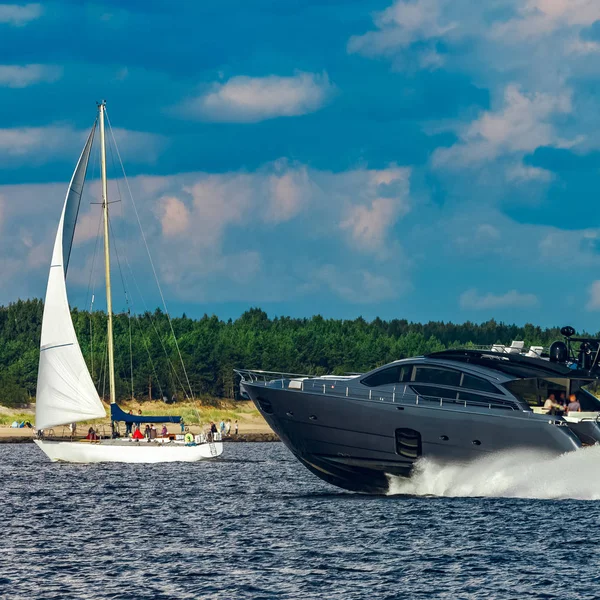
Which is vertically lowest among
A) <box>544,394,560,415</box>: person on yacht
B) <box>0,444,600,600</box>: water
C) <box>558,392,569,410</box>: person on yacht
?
<box>0,444,600,600</box>: water

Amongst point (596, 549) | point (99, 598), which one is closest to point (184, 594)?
point (99, 598)

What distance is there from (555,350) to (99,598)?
20.5 meters

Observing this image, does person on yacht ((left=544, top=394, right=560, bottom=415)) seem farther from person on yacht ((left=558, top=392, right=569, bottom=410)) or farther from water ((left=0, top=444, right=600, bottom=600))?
water ((left=0, top=444, right=600, bottom=600))

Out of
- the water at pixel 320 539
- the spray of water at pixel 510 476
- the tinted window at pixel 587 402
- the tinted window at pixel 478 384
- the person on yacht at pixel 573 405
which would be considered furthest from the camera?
the tinted window at pixel 587 402

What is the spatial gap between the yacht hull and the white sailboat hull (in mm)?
23960

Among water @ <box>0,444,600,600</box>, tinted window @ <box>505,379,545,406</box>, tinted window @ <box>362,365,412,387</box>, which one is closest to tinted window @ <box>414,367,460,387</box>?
tinted window @ <box>362,365,412,387</box>

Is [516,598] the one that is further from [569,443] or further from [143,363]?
[143,363]

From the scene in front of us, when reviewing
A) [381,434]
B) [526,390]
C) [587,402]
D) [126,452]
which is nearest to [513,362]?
[526,390]

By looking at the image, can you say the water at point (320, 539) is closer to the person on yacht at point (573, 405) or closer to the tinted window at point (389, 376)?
the person on yacht at point (573, 405)

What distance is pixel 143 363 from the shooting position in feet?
471

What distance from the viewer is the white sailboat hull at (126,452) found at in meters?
63.2

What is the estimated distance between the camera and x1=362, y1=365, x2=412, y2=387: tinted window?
3894cm

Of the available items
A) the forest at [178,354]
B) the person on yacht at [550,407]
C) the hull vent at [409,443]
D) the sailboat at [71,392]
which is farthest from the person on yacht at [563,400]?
the forest at [178,354]

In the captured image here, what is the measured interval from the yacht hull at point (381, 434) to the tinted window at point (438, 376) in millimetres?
1069
